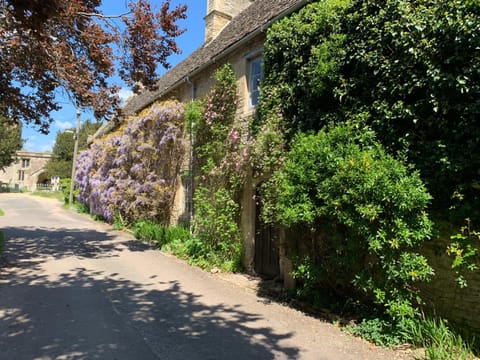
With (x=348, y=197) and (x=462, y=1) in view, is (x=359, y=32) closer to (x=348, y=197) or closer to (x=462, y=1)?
(x=462, y=1)

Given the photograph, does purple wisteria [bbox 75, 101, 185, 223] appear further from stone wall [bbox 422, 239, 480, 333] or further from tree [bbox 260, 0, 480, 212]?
stone wall [bbox 422, 239, 480, 333]

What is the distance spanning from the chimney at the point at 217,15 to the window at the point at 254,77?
22.2ft

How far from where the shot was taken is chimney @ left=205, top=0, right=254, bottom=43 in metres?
15.6

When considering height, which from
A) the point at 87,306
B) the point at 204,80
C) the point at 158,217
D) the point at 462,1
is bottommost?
the point at 87,306

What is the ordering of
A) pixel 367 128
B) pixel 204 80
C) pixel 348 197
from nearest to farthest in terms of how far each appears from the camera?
pixel 348 197 < pixel 367 128 < pixel 204 80

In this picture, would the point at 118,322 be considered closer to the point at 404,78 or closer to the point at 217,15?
the point at 404,78

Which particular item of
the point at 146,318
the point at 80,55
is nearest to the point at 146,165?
the point at 80,55

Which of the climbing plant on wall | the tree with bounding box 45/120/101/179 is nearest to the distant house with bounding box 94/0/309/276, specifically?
the climbing plant on wall

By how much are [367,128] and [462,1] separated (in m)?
2.00

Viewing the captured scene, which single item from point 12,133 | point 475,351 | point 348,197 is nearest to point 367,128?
point 348,197

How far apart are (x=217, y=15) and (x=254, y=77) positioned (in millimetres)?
7741

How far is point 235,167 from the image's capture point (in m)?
8.79

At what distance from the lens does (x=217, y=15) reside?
51.6 ft

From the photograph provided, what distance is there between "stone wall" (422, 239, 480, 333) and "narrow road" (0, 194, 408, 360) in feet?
3.78
